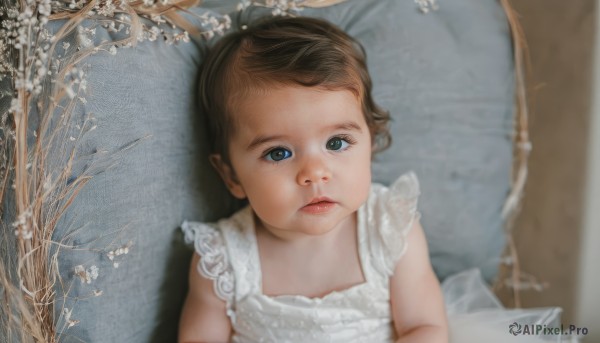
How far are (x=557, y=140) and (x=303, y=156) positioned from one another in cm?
70

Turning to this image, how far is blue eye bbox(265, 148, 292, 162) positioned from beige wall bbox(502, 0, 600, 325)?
695 millimetres

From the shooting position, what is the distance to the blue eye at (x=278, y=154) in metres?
1.25

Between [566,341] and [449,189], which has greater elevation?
[449,189]

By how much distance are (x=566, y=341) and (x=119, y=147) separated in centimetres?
94

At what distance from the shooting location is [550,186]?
1.67m

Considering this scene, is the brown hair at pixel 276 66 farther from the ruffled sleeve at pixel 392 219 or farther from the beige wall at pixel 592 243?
the beige wall at pixel 592 243

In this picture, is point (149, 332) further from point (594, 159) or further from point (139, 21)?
point (594, 159)

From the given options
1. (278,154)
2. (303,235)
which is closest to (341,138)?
(278,154)

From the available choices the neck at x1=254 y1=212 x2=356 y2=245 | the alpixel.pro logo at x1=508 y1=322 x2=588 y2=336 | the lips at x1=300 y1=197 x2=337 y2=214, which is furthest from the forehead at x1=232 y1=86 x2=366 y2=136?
the alpixel.pro logo at x1=508 y1=322 x2=588 y2=336

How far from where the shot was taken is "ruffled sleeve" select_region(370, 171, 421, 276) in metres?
1.35

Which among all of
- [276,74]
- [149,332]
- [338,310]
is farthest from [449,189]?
[149,332]

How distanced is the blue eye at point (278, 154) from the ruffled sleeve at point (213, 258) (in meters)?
0.22

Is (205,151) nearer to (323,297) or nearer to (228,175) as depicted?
(228,175)

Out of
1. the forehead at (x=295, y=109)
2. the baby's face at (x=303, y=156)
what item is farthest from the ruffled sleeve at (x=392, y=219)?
the forehead at (x=295, y=109)
